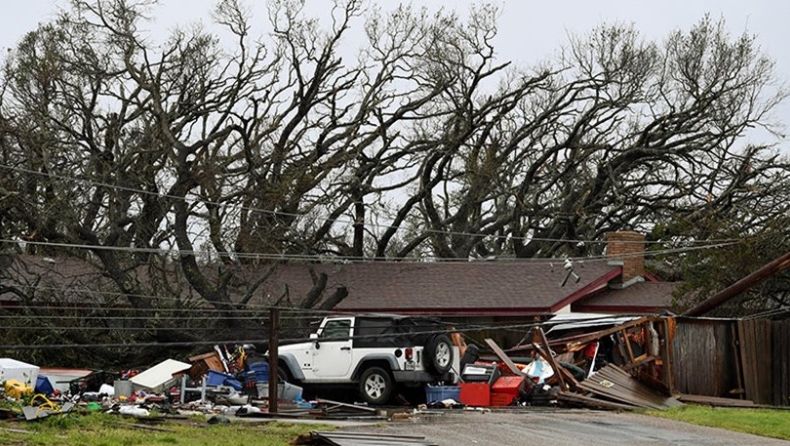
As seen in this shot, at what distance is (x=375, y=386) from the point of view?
23172 mm

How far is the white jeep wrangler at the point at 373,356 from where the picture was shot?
2289 centimetres

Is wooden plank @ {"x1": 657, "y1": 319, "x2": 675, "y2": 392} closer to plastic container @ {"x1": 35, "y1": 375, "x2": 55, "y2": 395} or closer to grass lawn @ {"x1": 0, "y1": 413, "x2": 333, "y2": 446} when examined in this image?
grass lawn @ {"x1": 0, "y1": 413, "x2": 333, "y2": 446}

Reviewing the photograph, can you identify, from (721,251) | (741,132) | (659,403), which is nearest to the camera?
(659,403)

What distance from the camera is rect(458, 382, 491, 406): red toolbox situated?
22.5 meters

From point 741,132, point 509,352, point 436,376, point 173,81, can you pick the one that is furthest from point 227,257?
point 741,132

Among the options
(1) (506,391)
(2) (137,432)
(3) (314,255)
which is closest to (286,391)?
(1) (506,391)

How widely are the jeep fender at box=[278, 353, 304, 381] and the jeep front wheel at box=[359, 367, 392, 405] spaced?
1.44 m

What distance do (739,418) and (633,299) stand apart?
48.2ft

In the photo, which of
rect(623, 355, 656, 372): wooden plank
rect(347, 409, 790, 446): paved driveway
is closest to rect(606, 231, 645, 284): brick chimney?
rect(623, 355, 656, 372): wooden plank

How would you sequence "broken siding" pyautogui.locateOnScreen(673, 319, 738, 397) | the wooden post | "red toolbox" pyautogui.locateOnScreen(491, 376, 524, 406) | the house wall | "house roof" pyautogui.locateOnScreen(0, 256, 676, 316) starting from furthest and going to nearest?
"house roof" pyautogui.locateOnScreen(0, 256, 676, 316), the house wall, "broken siding" pyautogui.locateOnScreen(673, 319, 738, 397), "red toolbox" pyautogui.locateOnScreen(491, 376, 524, 406), the wooden post

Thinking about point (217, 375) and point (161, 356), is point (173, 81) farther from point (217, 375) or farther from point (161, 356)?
point (217, 375)

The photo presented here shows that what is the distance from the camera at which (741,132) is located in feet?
137

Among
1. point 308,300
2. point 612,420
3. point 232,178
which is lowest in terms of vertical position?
point 612,420

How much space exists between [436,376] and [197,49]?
19193 mm
